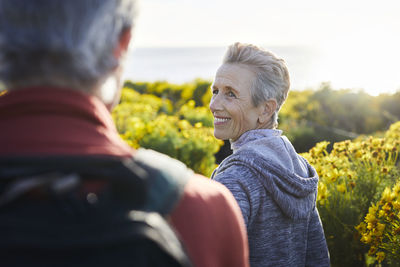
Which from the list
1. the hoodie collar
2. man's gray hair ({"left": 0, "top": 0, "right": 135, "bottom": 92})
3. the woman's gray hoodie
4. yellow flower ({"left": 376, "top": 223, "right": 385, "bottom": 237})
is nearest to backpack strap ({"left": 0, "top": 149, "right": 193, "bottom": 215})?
man's gray hair ({"left": 0, "top": 0, "right": 135, "bottom": 92})

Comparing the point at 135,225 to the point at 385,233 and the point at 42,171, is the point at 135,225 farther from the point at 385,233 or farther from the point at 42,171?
the point at 385,233

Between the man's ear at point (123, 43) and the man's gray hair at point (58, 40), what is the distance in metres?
0.02

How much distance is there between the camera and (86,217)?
63cm

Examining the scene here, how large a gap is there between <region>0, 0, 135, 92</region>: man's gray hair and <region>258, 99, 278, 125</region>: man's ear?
148 centimetres

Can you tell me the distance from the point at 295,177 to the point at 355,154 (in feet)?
5.20

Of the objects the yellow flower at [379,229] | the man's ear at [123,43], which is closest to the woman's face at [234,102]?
the yellow flower at [379,229]

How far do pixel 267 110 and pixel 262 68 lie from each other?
27cm

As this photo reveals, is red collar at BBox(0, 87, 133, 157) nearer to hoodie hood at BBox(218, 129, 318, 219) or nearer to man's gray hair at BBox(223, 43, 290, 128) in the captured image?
hoodie hood at BBox(218, 129, 318, 219)

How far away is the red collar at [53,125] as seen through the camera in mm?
669

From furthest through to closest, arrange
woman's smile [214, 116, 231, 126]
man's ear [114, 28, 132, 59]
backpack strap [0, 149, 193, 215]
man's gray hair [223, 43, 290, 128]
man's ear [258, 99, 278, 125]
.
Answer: woman's smile [214, 116, 231, 126] < man's ear [258, 99, 278, 125] < man's gray hair [223, 43, 290, 128] < man's ear [114, 28, 132, 59] < backpack strap [0, 149, 193, 215]

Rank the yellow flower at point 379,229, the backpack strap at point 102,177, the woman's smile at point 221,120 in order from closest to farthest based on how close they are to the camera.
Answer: the backpack strap at point 102,177 < the woman's smile at point 221,120 < the yellow flower at point 379,229

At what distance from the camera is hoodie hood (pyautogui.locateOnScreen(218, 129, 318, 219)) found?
182cm

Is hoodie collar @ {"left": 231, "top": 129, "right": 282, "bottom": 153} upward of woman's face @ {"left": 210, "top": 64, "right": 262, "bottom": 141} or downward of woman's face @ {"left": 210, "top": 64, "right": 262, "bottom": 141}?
downward

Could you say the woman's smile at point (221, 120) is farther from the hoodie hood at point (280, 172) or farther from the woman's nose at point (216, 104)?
the hoodie hood at point (280, 172)
